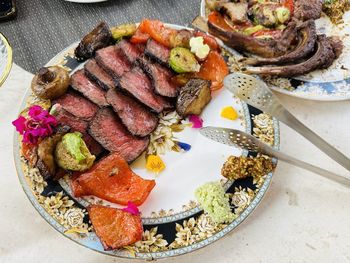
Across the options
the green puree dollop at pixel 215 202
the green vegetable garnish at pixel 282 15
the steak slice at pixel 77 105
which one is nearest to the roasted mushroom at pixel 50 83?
the steak slice at pixel 77 105

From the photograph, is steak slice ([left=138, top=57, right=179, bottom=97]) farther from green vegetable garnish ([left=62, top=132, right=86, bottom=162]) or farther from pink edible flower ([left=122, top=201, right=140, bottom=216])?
pink edible flower ([left=122, top=201, right=140, bottom=216])

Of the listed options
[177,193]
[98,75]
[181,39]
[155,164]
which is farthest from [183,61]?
[177,193]

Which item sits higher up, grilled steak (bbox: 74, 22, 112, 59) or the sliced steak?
grilled steak (bbox: 74, 22, 112, 59)

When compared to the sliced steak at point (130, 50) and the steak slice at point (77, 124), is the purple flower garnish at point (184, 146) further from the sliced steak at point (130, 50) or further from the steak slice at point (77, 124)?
the sliced steak at point (130, 50)

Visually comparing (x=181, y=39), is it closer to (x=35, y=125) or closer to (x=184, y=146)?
(x=184, y=146)

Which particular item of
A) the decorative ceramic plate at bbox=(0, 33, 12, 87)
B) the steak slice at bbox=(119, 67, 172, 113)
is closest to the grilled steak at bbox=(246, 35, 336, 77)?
the steak slice at bbox=(119, 67, 172, 113)

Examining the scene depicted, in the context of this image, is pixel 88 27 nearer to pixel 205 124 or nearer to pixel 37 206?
pixel 205 124
